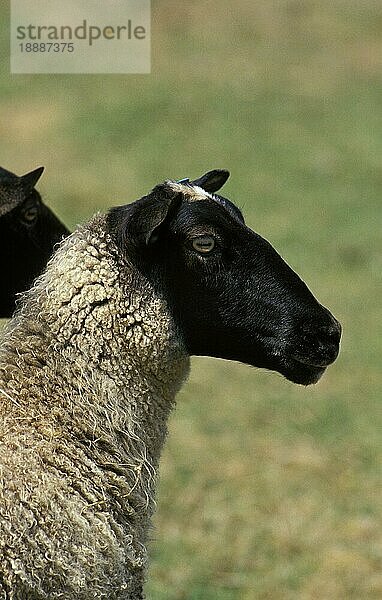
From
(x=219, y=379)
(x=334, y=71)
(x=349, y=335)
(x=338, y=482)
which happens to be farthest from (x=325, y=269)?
(x=334, y=71)

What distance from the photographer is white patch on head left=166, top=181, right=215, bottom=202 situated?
3828mm

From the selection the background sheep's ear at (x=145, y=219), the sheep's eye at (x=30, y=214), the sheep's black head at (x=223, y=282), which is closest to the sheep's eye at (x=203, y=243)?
the sheep's black head at (x=223, y=282)

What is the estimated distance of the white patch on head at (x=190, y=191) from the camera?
12.6 feet

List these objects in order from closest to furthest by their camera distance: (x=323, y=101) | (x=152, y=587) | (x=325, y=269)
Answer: (x=152, y=587) < (x=325, y=269) < (x=323, y=101)

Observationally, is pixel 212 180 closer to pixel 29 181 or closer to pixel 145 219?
pixel 145 219

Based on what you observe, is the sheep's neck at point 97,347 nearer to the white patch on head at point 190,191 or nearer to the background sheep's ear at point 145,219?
the background sheep's ear at point 145,219

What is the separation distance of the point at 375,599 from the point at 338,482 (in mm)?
1743

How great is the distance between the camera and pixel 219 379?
10.2m

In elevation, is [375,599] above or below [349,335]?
above

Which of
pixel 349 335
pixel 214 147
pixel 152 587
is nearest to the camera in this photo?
pixel 152 587

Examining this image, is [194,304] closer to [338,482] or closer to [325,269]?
[338,482]

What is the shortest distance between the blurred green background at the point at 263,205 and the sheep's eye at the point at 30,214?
6.12 ft

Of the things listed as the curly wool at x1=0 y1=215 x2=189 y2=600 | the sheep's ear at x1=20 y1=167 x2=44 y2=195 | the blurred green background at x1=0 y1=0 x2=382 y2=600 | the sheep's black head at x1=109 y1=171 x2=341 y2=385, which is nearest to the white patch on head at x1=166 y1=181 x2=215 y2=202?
the sheep's black head at x1=109 y1=171 x2=341 y2=385

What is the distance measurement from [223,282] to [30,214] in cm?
176
